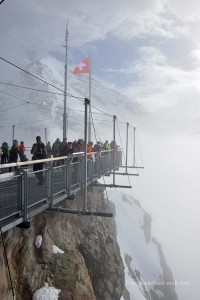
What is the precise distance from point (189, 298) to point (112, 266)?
53960 millimetres

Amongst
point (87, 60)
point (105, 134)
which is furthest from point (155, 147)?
point (87, 60)

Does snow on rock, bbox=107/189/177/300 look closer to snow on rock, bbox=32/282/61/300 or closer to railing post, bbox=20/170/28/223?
snow on rock, bbox=32/282/61/300

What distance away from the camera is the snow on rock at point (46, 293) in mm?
10953

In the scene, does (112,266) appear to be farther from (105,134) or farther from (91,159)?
(105,134)

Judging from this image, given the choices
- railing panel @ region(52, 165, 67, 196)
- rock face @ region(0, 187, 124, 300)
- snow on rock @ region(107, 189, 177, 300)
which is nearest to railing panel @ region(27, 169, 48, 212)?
railing panel @ region(52, 165, 67, 196)

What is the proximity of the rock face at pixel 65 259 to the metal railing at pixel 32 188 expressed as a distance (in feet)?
5.54

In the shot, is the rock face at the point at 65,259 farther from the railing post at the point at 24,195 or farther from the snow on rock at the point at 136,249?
the snow on rock at the point at 136,249

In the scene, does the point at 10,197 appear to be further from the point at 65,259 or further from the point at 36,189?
the point at 65,259

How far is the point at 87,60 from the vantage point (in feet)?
102

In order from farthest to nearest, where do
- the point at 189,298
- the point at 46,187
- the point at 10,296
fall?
the point at 189,298, the point at 46,187, the point at 10,296

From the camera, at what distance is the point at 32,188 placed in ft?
30.8

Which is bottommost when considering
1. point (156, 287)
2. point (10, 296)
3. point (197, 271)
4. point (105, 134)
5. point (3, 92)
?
point (197, 271)

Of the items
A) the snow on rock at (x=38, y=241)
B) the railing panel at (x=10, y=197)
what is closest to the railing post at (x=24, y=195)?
the railing panel at (x=10, y=197)

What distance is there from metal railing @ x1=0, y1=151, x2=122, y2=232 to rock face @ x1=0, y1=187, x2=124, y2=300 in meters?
1.69
